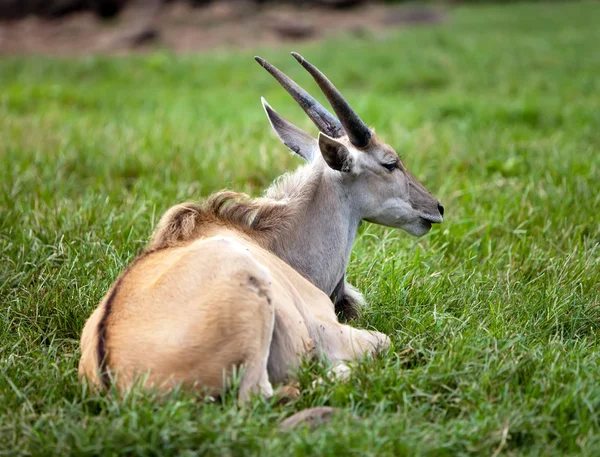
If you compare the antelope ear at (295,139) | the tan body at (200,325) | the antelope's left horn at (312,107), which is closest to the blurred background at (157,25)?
the antelope ear at (295,139)

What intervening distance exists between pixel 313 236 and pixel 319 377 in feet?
3.70

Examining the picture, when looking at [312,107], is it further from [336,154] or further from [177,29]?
[177,29]

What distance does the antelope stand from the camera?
350 cm


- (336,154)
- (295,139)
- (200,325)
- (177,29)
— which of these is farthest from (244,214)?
(177,29)

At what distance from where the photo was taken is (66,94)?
11.4m

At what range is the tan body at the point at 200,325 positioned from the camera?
3479 mm

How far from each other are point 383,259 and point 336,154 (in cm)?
113

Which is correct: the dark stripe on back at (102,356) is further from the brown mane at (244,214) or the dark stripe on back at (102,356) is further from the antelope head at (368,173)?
the antelope head at (368,173)

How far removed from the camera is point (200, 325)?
3.52 meters

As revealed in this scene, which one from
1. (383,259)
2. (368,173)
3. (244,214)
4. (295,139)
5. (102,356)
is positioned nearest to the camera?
(102,356)

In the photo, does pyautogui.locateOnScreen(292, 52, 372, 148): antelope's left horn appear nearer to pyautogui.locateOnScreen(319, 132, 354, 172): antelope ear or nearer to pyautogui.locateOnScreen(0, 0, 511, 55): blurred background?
pyautogui.locateOnScreen(319, 132, 354, 172): antelope ear

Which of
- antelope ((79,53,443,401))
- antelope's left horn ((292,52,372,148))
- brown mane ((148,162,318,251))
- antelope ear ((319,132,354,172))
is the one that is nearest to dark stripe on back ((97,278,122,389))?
antelope ((79,53,443,401))

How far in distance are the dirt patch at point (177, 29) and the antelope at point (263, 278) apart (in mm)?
12366

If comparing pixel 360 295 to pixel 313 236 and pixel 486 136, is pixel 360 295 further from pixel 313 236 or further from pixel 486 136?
pixel 486 136
